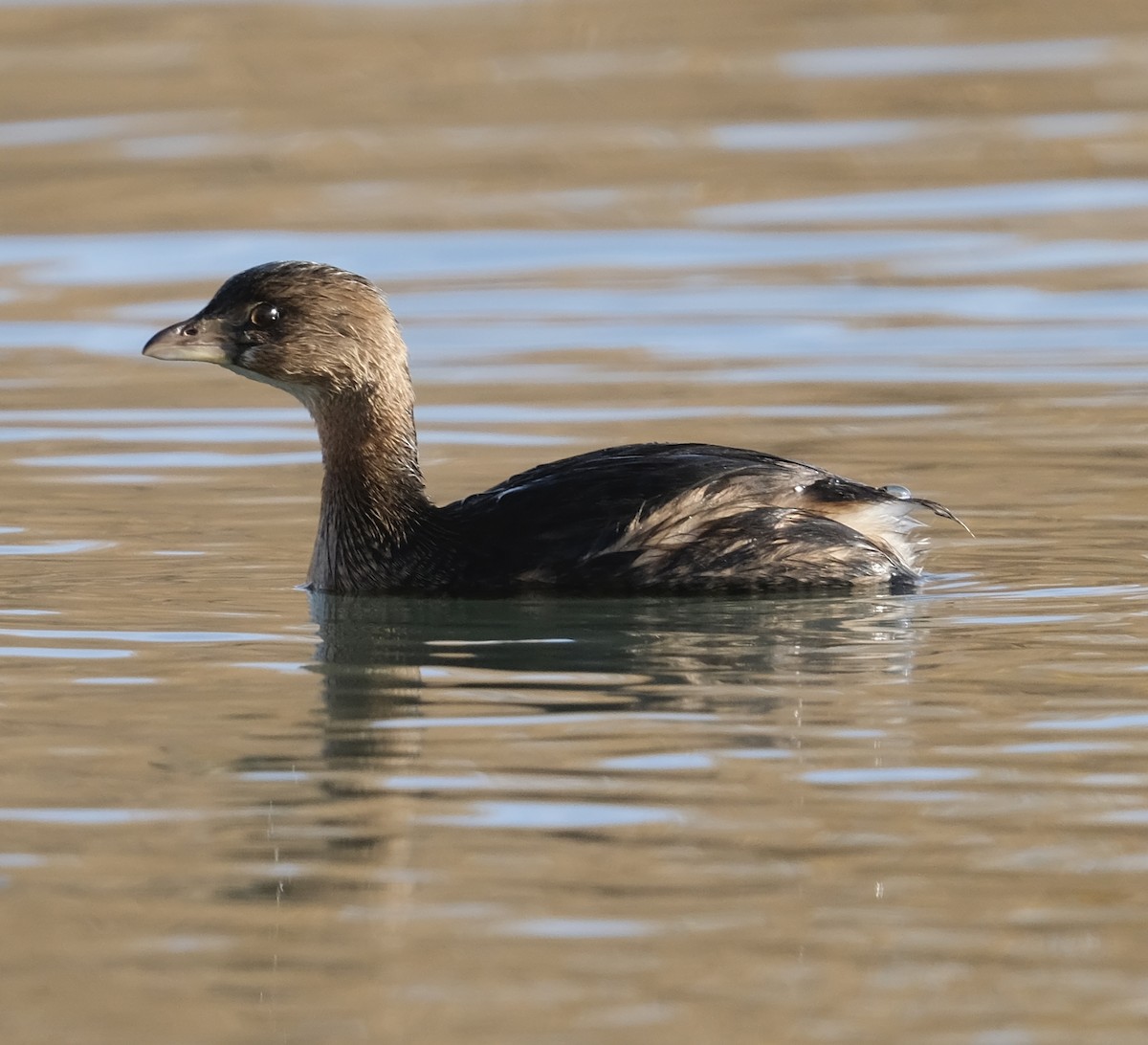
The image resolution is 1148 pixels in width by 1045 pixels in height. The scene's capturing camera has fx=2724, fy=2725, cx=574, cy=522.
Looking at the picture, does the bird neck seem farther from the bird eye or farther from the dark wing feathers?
the dark wing feathers

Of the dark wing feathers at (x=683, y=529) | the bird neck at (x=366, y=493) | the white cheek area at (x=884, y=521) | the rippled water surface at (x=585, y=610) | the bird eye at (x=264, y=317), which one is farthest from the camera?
the bird eye at (x=264, y=317)

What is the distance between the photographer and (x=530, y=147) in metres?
20.8

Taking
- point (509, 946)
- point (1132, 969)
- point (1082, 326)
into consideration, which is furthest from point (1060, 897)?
point (1082, 326)

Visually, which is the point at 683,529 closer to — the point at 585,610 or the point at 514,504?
the point at 585,610

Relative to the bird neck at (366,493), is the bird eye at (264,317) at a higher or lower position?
higher

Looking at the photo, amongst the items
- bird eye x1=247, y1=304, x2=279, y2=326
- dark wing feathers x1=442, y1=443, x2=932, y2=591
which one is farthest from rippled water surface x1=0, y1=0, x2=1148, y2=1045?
bird eye x1=247, y1=304, x2=279, y2=326

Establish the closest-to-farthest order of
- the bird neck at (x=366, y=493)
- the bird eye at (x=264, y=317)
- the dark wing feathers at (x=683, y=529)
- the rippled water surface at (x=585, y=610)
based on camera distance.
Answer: the rippled water surface at (x=585, y=610)
the dark wing feathers at (x=683, y=529)
the bird neck at (x=366, y=493)
the bird eye at (x=264, y=317)

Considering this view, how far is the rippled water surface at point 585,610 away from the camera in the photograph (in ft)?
16.3

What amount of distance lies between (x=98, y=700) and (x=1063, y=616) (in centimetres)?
279

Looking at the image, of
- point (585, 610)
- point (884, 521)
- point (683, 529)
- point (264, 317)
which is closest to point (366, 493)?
point (264, 317)

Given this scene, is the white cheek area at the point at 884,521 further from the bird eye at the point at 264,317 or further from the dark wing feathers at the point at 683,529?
the bird eye at the point at 264,317

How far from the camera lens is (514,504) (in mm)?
8461

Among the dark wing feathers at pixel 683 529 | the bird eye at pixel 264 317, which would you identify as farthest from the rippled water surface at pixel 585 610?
the bird eye at pixel 264 317

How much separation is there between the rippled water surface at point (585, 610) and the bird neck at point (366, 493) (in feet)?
0.53
